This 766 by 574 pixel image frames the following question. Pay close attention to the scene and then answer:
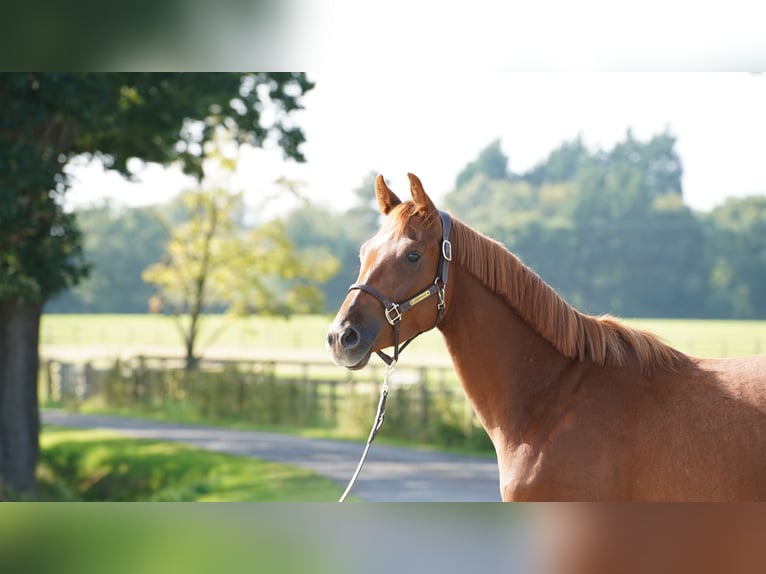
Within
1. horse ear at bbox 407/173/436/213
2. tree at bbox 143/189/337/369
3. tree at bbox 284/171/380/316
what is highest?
tree at bbox 284/171/380/316

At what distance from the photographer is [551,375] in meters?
3.04

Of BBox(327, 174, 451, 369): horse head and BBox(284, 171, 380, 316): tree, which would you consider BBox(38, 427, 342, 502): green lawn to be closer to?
BBox(327, 174, 451, 369): horse head

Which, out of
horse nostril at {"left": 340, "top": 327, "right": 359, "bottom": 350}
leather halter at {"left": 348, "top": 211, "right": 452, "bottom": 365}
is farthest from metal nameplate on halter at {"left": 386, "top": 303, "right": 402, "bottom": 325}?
horse nostril at {"left": 340, "top": 327, "right": 359, "bottom": 350}

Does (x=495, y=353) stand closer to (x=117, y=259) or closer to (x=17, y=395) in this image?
(x=17, y=395)

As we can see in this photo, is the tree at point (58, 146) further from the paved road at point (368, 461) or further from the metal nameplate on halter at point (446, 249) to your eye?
the metal nameplate on halter at point (446, 249)

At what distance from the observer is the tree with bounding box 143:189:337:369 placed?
60.6 feet

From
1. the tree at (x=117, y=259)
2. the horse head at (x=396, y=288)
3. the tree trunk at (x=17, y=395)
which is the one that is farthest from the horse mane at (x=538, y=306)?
the tree at (x=117, y=259)

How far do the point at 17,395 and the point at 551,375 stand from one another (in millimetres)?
9750

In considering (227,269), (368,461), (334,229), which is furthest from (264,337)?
(368,461)

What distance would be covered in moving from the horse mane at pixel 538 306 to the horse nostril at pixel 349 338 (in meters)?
0.51

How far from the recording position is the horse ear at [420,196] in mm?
2965

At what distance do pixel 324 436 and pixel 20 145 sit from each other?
885 centimetres

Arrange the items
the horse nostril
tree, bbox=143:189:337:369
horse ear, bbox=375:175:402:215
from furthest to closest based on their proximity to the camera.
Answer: tree, bbox=143:189:337:369, horse ear, bbox=375:175:402:215, the horse nostril

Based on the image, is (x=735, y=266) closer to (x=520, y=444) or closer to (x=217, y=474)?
(x=217, y=474)
